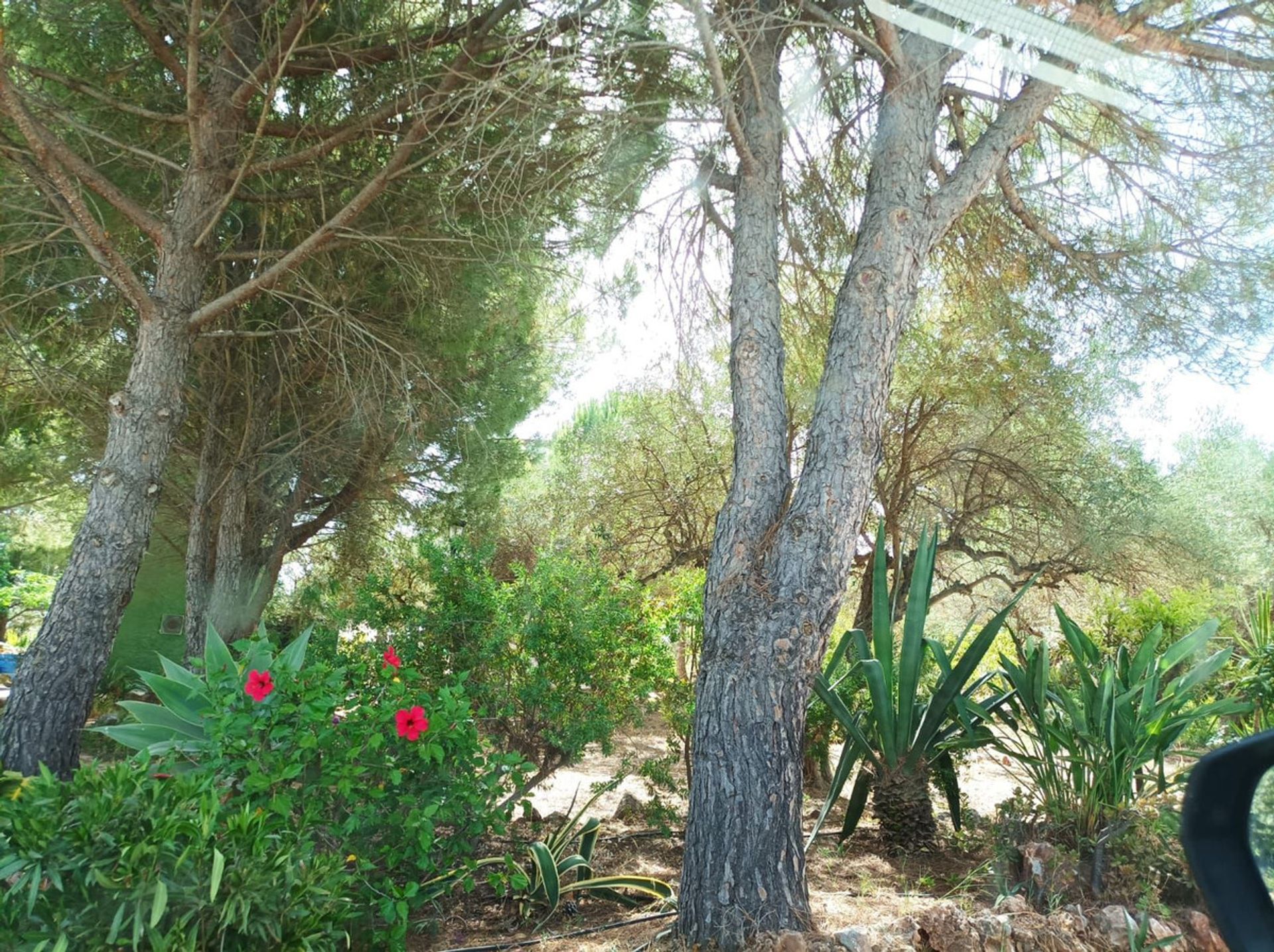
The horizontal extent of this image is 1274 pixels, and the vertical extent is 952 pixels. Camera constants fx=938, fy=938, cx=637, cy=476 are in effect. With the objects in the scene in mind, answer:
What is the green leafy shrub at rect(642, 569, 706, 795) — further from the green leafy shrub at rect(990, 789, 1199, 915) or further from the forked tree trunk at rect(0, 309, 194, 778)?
the forked tree trunk at rect(0, 309, 194, 778)

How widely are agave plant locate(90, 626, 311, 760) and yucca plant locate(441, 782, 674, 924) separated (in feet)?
3.50

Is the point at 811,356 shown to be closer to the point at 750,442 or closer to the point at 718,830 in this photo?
the point at 750,442

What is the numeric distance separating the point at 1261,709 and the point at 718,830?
2.86 meters

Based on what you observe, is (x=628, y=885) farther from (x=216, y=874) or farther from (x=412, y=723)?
(x=216, y=874)

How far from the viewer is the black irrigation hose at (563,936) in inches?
137

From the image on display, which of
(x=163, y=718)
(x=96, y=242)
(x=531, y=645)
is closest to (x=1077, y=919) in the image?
(x=531, y=645)

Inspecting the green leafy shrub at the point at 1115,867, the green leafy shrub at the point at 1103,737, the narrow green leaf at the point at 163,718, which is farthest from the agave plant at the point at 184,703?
the green leafy shrub at the point at 1103,737

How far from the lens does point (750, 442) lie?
155 inches

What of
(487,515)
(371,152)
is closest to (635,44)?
(371,152)

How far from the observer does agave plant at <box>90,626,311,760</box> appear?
132 inches

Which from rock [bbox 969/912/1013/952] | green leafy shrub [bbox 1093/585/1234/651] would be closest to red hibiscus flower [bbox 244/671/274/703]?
rock [bbox 969/912/1013/952]

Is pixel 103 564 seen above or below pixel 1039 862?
above

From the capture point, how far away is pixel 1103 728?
12.5ft

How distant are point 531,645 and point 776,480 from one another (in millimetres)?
1566
